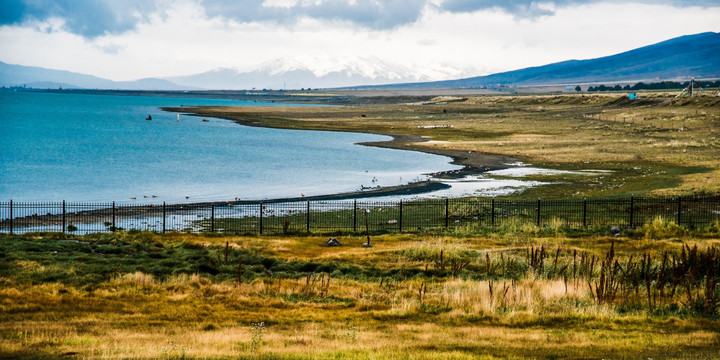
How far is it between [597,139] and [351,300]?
7356 cm

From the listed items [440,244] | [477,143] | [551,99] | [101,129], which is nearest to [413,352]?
[440,244]

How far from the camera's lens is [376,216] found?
4362 centimetres

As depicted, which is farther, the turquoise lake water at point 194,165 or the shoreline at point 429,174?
the turquoise lake water at point 194,165

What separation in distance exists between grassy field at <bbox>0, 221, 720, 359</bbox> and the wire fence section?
212 inches

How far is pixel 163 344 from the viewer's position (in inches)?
637

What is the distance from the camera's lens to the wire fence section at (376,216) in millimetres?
39281

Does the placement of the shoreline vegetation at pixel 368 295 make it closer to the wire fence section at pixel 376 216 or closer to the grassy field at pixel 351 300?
the grassy field at pixel 351 300

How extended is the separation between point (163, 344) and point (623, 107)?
451 feet

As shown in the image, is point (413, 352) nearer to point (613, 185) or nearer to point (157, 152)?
point (613, 185)

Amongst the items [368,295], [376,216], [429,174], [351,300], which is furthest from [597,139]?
[351,300]

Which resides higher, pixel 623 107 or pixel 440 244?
pixel 623 107

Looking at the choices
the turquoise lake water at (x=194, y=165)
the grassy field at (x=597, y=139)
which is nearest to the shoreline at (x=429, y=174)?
the grassy field at (x=597, y=139)

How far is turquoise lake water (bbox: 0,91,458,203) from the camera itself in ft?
194

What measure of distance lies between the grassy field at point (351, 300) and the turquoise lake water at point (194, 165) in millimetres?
25519
